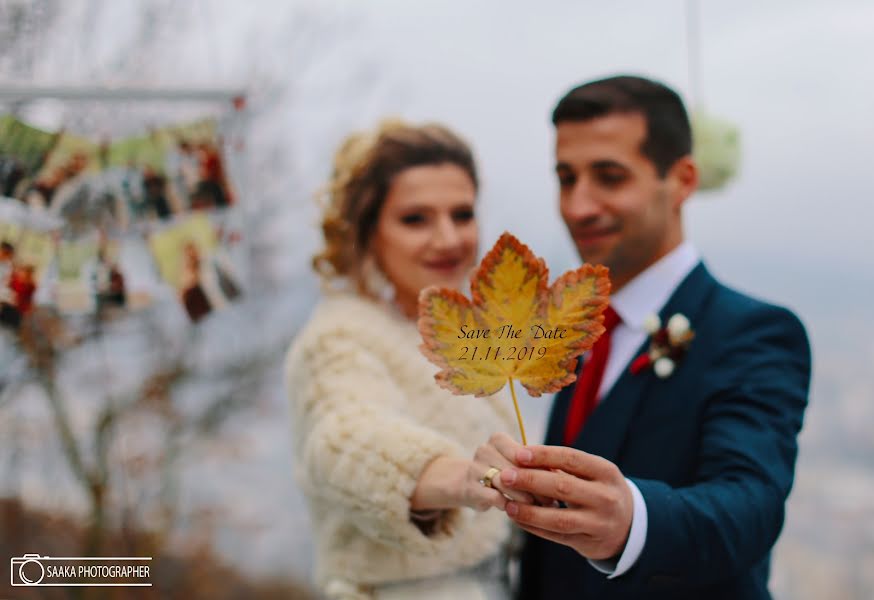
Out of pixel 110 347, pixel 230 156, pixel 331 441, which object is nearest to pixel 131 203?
pixel 230 156

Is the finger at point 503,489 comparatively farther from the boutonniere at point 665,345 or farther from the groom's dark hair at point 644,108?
the groom's dark hair at point 644,108

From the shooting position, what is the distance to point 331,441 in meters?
0.97

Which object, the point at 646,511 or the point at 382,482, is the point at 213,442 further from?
the point at 646,511

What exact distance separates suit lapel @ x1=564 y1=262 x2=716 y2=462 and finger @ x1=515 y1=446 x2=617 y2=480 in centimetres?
25

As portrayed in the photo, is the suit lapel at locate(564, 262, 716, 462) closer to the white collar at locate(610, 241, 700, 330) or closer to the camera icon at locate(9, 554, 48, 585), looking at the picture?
the white collar at locate(610, 241, 700, 330)

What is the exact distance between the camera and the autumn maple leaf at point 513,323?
68 cm

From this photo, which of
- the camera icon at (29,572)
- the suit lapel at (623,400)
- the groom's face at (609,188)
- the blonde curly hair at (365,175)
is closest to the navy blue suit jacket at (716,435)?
the suit lapel at (623,400)

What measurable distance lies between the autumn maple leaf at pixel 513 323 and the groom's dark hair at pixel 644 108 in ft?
1.13

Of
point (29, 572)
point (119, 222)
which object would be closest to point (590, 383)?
point (29, 572)

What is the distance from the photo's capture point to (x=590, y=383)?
3.34ft

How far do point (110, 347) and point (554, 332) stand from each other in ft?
5.36

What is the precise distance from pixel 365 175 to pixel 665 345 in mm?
501

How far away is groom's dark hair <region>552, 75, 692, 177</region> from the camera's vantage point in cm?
95

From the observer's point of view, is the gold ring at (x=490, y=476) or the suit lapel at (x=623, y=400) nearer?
the gold ring at (x=490, y=476)
